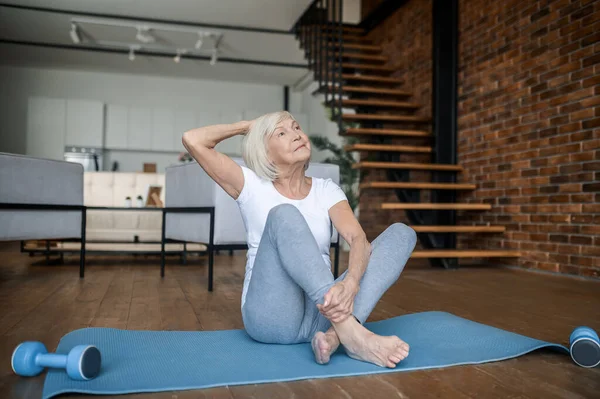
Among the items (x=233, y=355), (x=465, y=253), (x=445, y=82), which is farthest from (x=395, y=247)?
(x=445, y=82)

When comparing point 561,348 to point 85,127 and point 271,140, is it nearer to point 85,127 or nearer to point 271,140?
point 271,140

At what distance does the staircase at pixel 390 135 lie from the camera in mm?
4332

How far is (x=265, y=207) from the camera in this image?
1631 millimetres

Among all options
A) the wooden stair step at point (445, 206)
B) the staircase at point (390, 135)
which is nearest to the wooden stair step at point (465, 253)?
the staircase at point (390, 135)

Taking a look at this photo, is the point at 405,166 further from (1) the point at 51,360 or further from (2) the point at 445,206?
(1) the point at 51,360

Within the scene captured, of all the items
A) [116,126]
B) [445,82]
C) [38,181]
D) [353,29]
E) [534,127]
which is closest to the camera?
[38,181]

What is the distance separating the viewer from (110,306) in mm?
2420

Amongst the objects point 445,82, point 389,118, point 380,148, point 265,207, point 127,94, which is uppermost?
point 127,94

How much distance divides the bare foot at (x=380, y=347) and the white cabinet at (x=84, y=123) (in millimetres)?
8412

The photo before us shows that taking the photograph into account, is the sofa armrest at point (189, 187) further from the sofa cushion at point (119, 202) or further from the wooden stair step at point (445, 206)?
the wooden stair step at point (445, 206)

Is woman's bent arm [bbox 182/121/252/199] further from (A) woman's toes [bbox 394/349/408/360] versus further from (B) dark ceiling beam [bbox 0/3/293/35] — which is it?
(B) dark ceiling beam [bbox 0/3/293/35]

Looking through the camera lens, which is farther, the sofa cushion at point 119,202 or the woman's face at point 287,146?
the sofa cushion at point 119,202

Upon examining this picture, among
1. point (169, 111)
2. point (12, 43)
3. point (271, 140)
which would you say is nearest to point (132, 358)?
point (271, 140)

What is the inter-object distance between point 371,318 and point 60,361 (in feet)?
4.12
